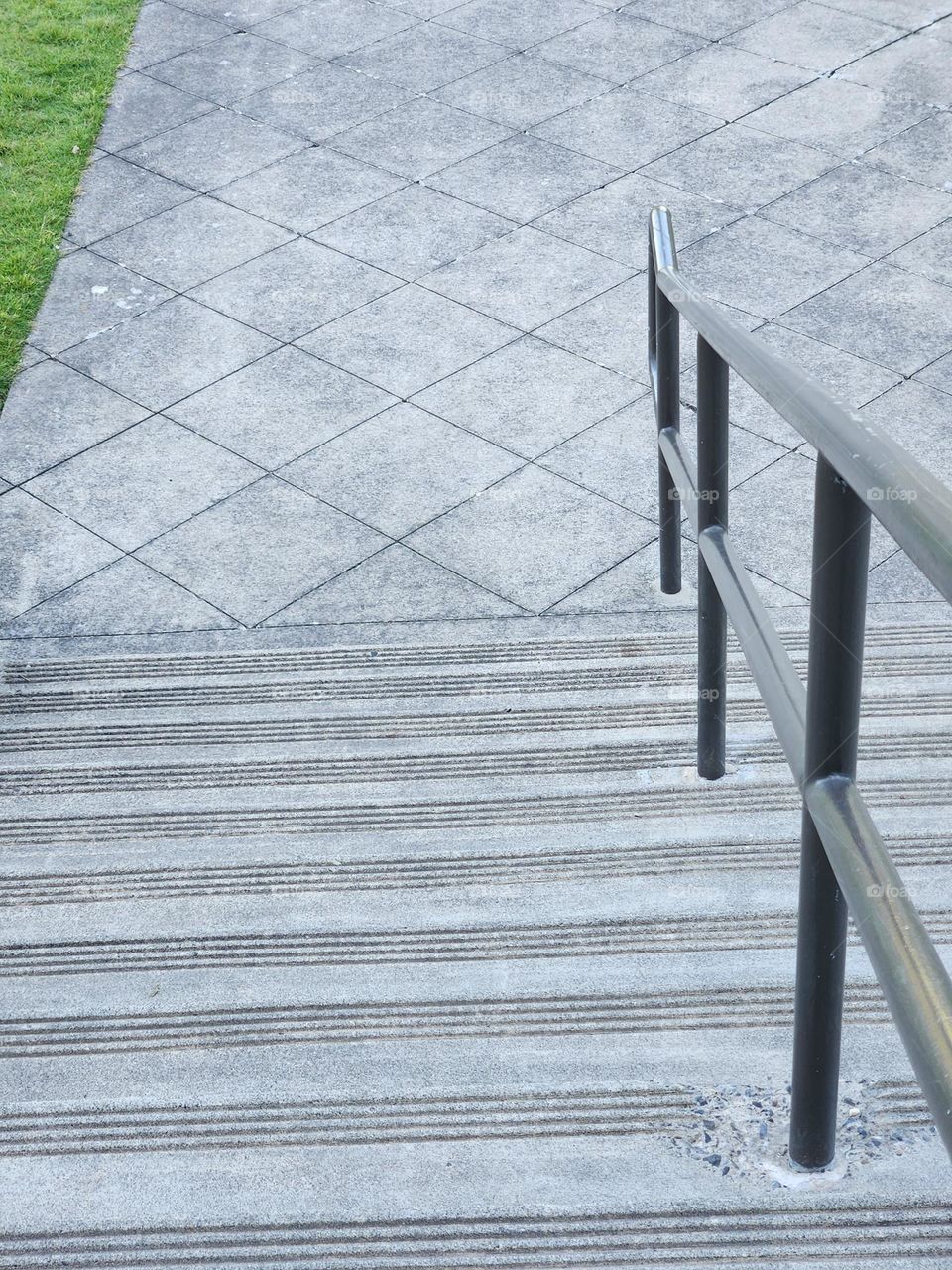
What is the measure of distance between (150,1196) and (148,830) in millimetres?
1226

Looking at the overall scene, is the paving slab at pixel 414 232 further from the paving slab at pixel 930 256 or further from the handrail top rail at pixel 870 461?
the handrail top rail at pixel 870 461

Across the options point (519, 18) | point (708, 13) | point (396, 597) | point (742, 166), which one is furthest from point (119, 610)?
point (708, 13)

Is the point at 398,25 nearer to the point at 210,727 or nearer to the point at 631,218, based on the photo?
the point at 631,218

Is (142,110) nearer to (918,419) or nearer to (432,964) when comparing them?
(918,419)

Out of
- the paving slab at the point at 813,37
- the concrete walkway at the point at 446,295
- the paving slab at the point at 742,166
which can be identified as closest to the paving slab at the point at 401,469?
the concrete walkway at the point at 446,295

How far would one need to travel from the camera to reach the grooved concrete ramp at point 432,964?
7.09ft

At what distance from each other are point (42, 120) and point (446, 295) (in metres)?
3.18

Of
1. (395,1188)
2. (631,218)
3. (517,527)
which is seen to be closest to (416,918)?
(395,1188)

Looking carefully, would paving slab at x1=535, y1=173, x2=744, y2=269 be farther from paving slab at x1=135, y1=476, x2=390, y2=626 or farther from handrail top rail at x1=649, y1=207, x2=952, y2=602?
handrail top rail at x1=649, y1=207, x2=952, y2=602

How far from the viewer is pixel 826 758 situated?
1701 mm

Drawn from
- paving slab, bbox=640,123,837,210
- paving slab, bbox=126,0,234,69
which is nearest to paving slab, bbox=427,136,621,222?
paving slab, bbox=640,123,837,210

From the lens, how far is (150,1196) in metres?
2.25

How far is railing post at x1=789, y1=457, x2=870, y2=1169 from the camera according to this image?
5.12ft

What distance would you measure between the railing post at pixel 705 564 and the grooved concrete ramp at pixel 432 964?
12 centimetres
